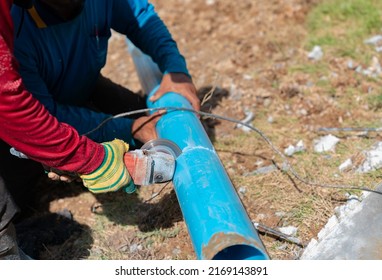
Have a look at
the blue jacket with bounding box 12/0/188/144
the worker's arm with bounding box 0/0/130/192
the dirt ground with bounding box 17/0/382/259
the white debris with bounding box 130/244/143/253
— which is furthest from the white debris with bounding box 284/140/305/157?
the worker's arm with bounding box 0/0/130/192

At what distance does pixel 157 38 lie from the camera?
13.2ft

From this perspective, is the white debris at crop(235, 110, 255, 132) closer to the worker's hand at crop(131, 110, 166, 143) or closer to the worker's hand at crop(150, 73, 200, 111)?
the worker's hand at crop(150, 73, 200, 111)

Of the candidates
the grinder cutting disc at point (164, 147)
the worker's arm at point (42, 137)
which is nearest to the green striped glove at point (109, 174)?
the worker's arm at point (42, 137)

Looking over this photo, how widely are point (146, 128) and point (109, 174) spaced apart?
83 centimetres

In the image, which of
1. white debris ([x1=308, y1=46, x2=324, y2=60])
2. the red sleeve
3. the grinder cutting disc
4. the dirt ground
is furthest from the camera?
white debris ([x1=308, y1=46, x2=324, y2=60])

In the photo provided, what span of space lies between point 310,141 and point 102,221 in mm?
1543

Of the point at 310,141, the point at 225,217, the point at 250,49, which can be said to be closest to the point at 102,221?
the point at 225,217

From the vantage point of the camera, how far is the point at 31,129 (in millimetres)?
2658

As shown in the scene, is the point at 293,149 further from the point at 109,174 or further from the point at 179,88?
the point at 109,174

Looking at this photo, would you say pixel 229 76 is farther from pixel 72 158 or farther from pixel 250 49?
pixel 72 158

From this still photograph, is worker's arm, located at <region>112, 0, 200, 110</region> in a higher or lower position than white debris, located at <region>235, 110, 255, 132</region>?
higher

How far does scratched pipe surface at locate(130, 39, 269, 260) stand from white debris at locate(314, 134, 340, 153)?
0.97 metres

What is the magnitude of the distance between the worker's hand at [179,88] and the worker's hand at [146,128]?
0.22 metres

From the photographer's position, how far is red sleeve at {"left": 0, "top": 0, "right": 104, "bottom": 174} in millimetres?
2508
